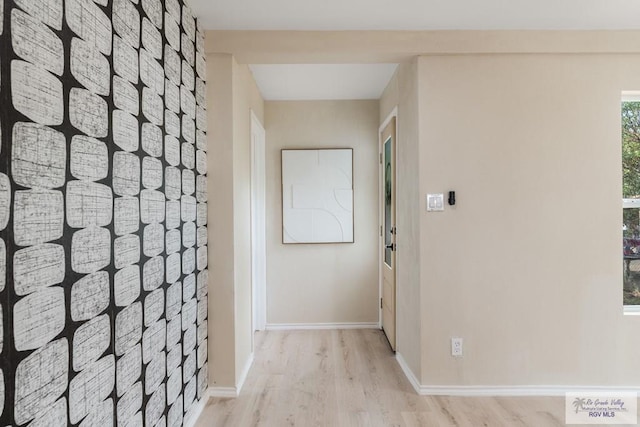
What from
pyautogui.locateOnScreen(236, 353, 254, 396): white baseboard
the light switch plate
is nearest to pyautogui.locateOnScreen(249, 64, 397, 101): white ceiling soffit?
the light switch plate

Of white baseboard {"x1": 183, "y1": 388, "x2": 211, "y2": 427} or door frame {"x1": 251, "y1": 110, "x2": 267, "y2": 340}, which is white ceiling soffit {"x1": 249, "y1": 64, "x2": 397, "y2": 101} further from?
white baseboard {"x1": 183, "y1": 388, "x2": 211, "y2": 427}

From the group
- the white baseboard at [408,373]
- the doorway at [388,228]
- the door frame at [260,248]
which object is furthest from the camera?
the door frame at [260,248]

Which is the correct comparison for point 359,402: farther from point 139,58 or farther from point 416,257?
point 139,58

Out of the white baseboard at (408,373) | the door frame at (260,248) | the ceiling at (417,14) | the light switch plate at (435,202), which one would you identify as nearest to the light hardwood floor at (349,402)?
the white baseboard at (408,373)

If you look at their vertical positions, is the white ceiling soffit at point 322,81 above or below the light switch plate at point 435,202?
above

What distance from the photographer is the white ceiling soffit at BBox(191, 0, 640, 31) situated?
203cm

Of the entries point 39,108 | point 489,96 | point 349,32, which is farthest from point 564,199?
point 39,108

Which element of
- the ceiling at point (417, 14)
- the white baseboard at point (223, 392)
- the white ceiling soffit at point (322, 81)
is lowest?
the white baseboard at point (223, 392)

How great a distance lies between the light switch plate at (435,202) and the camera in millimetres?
2369

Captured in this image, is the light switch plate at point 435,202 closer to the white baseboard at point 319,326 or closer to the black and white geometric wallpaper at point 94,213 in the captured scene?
the black and white geometric wallpaper at point 94,213

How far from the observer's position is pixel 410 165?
8.41 ft

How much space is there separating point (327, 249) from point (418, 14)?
2.34 meters

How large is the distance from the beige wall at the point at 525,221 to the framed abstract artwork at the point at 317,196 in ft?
4.67

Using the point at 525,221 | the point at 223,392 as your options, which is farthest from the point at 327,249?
the point at 525,221
